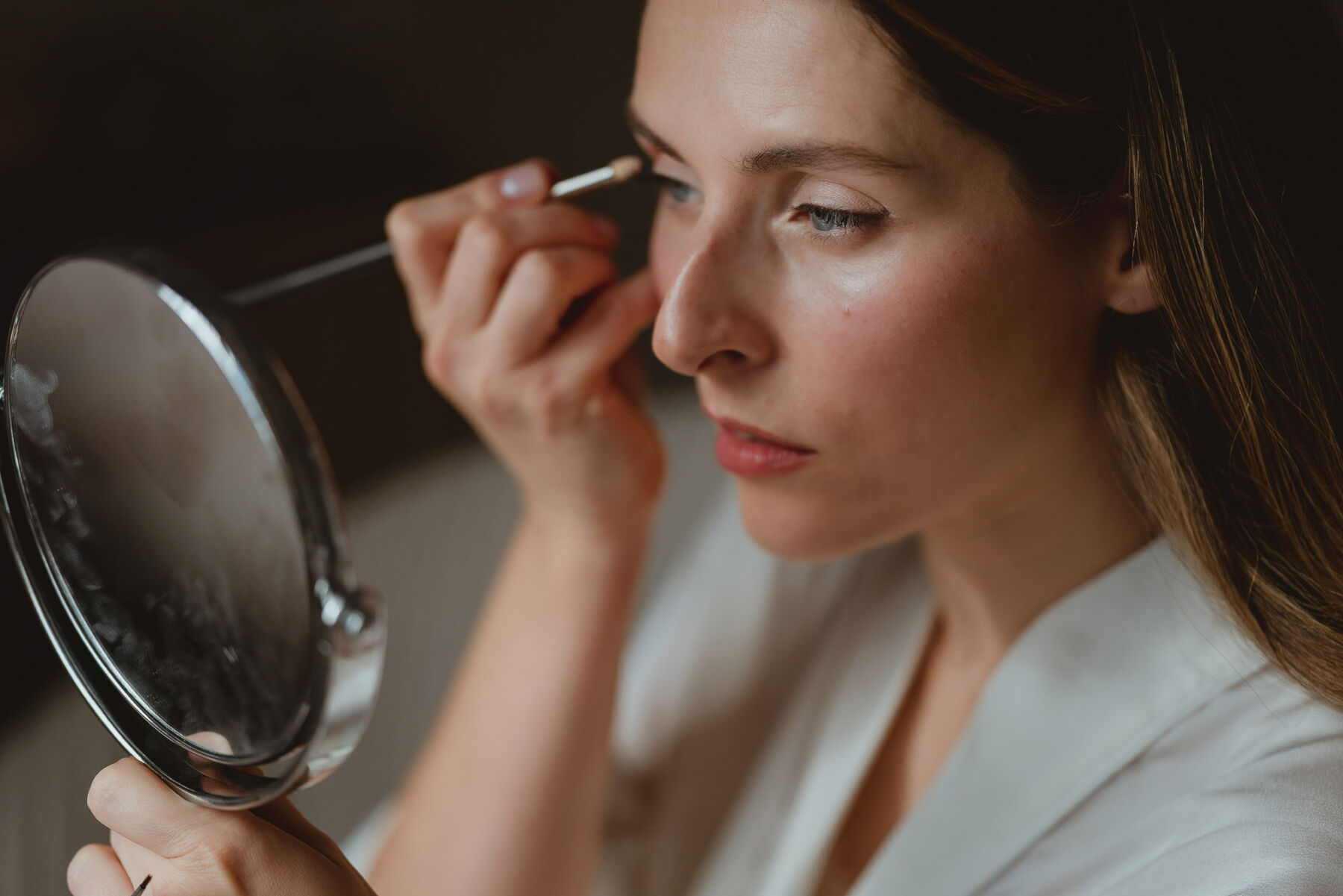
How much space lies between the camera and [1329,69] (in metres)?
0.61

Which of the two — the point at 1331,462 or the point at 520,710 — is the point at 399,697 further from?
the point at 1331,462

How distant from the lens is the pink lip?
650 mm

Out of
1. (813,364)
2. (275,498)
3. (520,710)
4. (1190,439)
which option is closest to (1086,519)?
(1190,439)

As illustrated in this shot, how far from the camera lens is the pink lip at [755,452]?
0.65 metres

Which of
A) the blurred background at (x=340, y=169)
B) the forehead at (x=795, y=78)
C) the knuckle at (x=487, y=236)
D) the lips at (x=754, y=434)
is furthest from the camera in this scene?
Answer: the blurred background at (x=340, y=169)

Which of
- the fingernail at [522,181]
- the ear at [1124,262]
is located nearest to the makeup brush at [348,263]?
the fingernail at [522,181]

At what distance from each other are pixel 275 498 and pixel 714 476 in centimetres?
97

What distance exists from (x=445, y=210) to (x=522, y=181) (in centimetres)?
6

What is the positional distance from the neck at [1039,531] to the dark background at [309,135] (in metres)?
0.52

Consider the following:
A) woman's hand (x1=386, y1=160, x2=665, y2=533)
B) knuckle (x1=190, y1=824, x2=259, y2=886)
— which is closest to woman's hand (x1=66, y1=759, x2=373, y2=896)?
knuckle (x1=190, y1=824, x2=259, y2=886)

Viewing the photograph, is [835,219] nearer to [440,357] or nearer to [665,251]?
[665,251]

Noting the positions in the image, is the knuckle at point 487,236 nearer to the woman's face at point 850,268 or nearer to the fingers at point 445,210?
the fingers at point 445,210

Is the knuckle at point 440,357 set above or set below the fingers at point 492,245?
below

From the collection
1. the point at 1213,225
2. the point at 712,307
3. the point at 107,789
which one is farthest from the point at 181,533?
the point at 1213,225
